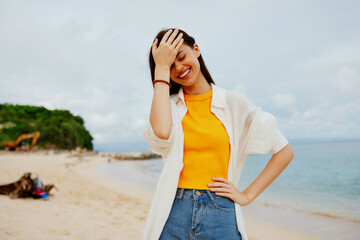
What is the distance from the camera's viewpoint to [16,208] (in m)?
5.43

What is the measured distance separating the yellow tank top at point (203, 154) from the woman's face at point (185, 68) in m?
0.26

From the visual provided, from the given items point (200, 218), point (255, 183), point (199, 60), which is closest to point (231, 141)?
point (255, 183)

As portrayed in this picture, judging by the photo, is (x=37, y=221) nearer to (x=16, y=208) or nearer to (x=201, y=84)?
(x=16, y=208)

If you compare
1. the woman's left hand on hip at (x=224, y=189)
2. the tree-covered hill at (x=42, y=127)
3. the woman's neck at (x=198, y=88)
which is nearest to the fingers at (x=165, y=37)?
the woman's neck at (x=198, y=88)

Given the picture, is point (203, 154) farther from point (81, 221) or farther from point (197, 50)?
point (81, 221)

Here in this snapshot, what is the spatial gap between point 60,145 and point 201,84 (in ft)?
142

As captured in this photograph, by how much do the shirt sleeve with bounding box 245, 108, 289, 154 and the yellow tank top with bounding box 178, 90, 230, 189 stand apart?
0.47 ft

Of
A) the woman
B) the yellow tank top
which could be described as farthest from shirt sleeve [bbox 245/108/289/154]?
the yellow tank top

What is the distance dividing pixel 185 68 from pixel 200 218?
0.82 meters

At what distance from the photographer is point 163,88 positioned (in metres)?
1.39

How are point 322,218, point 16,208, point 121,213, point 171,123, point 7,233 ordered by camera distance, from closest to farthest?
point 171,123 < point 7,233 < point 16,208 < point 121,213 < point 322,218

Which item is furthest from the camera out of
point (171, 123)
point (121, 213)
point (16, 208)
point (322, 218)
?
point (322, 218)

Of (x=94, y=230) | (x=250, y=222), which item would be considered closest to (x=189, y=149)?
(x=94, y=230)

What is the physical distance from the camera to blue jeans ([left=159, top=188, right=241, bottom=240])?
1.31 meters
